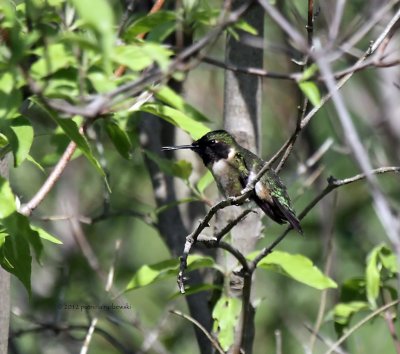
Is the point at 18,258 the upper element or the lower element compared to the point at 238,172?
lower

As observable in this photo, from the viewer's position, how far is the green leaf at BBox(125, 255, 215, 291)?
13.1ft

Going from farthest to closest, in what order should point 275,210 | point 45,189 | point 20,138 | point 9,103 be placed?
point 275,210, point 45,189, point 20,138, point 9,103

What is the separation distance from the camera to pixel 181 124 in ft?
11.6

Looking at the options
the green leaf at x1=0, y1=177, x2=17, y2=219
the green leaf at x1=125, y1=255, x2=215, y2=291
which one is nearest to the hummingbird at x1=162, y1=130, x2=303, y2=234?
the green leaf at x1=125, y1=255, x2=215, y2=291

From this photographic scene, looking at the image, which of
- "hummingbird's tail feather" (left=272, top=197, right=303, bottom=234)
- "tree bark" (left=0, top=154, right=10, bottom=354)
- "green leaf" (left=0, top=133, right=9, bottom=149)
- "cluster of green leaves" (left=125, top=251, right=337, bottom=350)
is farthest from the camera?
"hummingbird's tail feather" (left=272, top=197, right=303, bottom=234)

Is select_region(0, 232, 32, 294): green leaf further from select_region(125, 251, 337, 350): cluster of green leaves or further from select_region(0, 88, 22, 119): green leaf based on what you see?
select_region(125, 251, 337, 350): cluster of green leaves

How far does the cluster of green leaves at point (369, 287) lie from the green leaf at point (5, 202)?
224 cm

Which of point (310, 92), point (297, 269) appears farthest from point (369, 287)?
point (310, 92)

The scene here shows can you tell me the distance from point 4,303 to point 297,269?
1370 mm

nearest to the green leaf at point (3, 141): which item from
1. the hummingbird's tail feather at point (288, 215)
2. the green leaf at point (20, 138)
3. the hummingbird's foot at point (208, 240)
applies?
the green leaf at point (20, 138)

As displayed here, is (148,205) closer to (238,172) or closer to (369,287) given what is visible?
(238,172)

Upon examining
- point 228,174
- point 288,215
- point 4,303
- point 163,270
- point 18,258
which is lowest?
point 4,303

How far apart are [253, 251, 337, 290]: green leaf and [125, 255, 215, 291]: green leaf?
0.78 ft

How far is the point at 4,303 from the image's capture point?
3627mm
